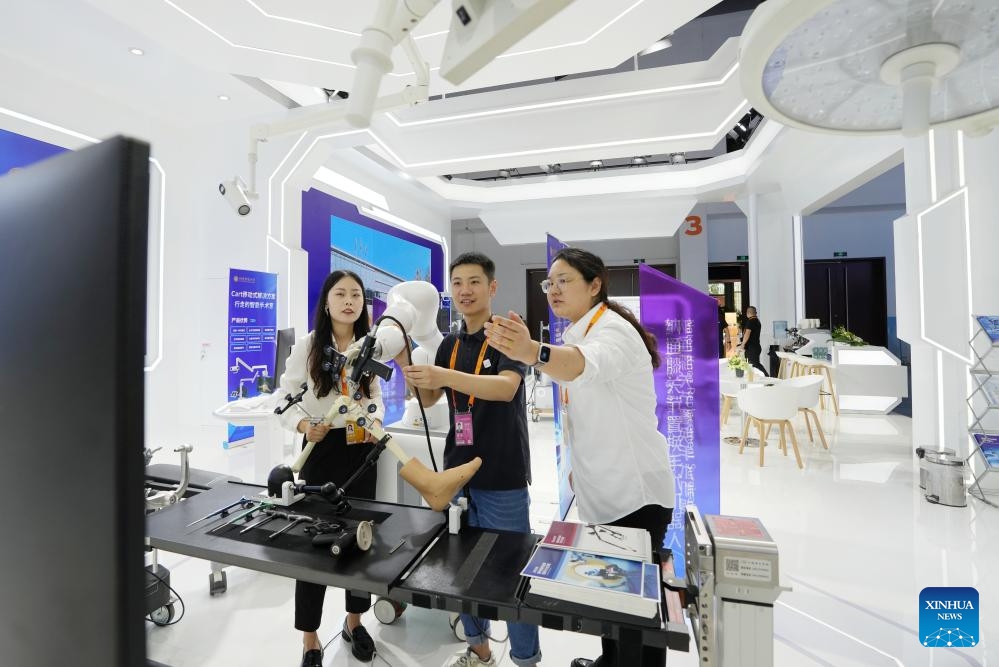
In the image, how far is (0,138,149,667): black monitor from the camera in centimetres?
27

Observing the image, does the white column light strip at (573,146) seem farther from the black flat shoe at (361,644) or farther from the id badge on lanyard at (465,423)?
the black flat shoe at (361,644)

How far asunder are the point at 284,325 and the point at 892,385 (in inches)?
293

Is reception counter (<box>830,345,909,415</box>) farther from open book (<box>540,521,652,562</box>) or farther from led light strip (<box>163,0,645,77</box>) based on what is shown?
open book (<box>540,521,652,562</box>)

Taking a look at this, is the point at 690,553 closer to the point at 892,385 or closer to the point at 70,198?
the point at 70,198

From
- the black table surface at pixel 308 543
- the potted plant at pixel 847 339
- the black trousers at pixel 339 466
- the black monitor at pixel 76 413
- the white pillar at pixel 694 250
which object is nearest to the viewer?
the black monitor at pixel 76 413

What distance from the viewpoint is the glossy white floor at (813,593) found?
1.91m

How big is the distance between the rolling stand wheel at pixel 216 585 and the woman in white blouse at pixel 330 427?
2.59ft

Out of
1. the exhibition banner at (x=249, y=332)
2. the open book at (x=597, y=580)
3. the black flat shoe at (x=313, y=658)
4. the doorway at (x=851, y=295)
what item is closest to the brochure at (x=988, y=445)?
the open book at (x=597, y=580)

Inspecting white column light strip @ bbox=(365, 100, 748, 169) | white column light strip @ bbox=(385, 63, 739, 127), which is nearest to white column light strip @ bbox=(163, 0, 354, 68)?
white column light strip @ bbox=(365, 100, 748, 169)

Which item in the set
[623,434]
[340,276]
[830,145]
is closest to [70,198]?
[623,434]

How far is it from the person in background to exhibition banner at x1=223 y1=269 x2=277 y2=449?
6344 millimetres

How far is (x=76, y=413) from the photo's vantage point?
0.29m

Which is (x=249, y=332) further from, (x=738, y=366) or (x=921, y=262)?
(x=921, y=262)

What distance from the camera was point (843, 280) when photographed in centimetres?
1021
